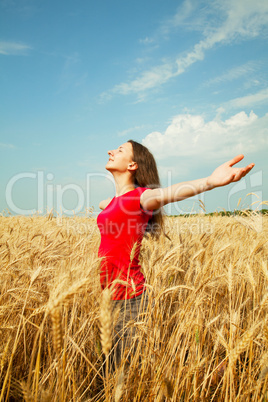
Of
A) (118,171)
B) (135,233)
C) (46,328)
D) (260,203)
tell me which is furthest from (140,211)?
(260,203)

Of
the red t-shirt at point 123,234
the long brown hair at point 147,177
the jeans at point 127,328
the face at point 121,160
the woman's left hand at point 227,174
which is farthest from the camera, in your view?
the long brown hair at point 147,177

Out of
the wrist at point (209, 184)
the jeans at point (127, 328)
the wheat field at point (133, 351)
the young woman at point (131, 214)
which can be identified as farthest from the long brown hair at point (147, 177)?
the wrist at point (209, 184)

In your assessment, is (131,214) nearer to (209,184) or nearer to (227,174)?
(209,184)

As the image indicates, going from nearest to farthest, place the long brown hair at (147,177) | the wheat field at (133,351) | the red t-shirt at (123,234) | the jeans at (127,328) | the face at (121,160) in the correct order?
1. the wheat field at (133,351)
2. the jeans at (127,328)
3. the red t-shirt at (123,234)
4. the face at (121,160)
5. the long brown hair at (147,177)

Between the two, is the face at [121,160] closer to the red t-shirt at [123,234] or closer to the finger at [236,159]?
the red t-shirt at [123,234]

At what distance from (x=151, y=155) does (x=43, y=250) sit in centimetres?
129

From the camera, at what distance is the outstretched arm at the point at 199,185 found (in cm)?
135

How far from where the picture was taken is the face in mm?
2312

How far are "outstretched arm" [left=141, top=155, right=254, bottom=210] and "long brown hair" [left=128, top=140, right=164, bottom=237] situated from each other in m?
0.56

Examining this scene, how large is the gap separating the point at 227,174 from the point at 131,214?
825 mm

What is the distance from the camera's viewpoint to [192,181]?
152cm

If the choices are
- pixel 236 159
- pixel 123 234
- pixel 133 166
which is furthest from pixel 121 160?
pixel 236 159

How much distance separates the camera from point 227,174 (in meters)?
1.36

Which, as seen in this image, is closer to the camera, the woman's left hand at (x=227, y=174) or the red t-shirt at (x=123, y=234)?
the woman's left hand at (x=227, y=174)
